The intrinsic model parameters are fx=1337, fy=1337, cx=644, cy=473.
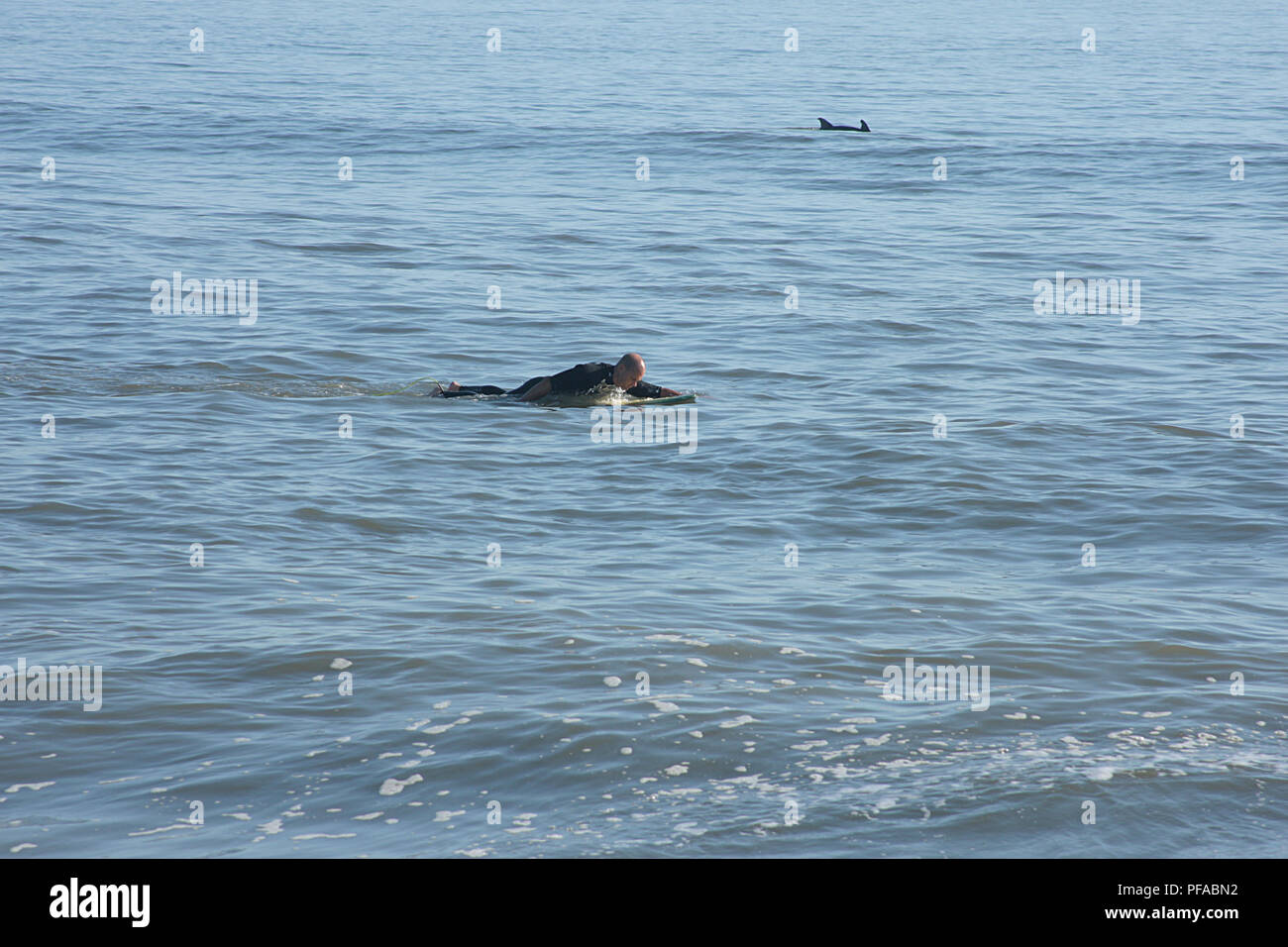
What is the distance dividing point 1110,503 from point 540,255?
13.0 m

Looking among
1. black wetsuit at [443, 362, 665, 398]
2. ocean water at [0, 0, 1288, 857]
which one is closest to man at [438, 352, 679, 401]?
black wetsuit at [443, 362, 665, 398]

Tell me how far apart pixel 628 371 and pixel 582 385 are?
2.05 feet

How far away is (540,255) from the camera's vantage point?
2250 centimetres

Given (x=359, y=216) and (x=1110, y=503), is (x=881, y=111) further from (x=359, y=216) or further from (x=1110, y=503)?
(x=1110, y=503)

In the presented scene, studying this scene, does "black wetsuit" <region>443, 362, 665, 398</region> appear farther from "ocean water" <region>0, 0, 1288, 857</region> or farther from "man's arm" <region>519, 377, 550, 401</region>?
"ocean water" <region>0, 0, 1288, 857</region>

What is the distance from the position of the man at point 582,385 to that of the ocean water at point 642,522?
0.67 feet

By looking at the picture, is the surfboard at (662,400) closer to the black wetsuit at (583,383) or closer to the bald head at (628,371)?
the black wetsuit at (583,383)

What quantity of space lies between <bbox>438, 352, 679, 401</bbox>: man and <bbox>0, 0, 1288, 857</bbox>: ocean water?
0.20 meters

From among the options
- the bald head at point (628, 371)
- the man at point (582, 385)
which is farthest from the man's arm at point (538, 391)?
the bald head at point (628, 371)

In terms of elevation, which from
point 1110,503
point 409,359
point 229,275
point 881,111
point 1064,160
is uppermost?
point 881,111

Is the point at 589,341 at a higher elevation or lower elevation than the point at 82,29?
lower

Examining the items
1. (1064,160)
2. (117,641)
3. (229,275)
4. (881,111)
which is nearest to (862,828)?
(117,641)

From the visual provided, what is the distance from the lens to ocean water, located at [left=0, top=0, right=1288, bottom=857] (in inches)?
267
